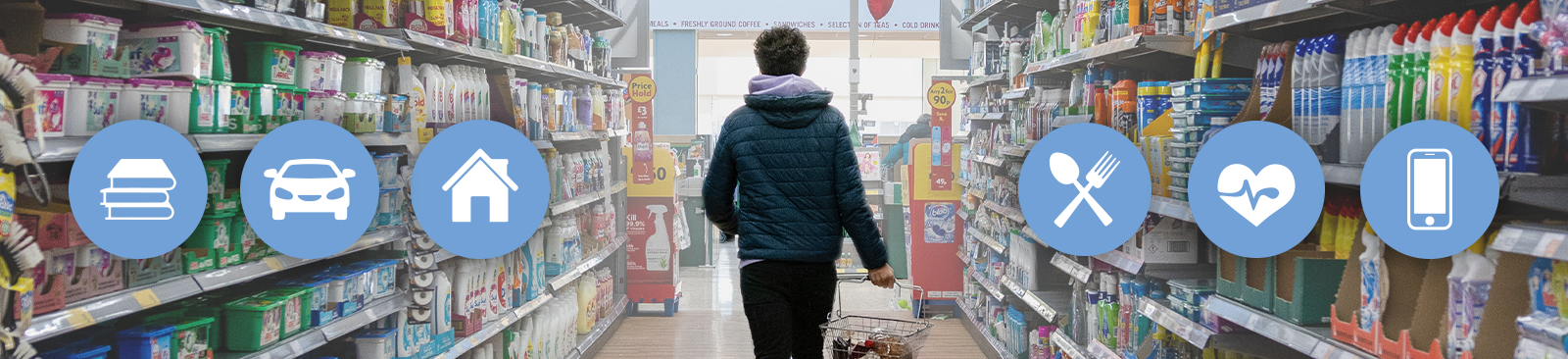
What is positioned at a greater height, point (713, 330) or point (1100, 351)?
point (1100, 351)

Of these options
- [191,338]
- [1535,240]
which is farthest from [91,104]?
[1535,240]

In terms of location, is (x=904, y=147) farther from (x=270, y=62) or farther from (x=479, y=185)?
(x=270, y=62)

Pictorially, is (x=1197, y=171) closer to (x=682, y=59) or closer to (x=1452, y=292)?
(x=1452, y=292)

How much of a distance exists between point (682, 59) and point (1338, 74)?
12044mm

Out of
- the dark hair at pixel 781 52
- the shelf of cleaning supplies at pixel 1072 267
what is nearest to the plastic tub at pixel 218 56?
the dark hair at pixel 781 52

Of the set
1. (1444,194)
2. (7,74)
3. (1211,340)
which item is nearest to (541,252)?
(7,74)

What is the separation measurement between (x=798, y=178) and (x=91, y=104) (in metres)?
1.66

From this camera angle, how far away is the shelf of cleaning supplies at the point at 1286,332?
200 cm

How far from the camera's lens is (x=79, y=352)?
2.09 metres

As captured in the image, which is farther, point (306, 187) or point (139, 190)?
point (306, 187)

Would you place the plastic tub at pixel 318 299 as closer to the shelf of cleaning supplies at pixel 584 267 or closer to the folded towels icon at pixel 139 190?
the folded towels icon at pixel 139 190

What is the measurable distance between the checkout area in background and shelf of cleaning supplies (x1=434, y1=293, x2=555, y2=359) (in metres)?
3.11

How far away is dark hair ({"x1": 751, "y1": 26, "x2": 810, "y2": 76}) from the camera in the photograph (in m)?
2.71

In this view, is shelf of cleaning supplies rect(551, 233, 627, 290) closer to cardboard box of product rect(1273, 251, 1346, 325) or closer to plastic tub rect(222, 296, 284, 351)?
plastic tub rect(222, 296, 284, 351)
